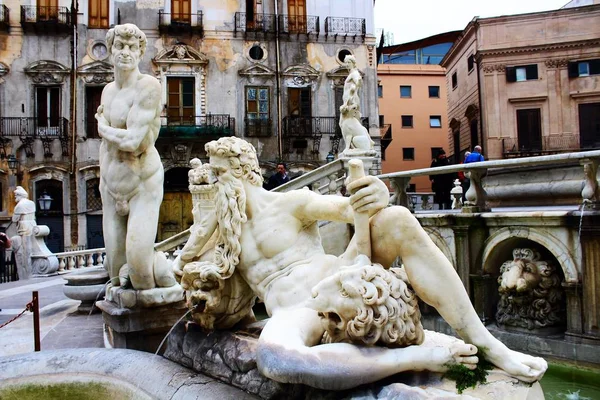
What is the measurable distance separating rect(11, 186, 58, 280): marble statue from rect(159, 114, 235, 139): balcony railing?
1029 centimetres

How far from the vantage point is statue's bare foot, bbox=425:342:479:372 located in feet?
6.54

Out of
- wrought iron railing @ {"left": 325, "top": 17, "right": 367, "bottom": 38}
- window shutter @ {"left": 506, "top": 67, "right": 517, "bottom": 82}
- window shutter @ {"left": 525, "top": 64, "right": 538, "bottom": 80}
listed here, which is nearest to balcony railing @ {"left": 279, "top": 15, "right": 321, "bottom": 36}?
wrought iron railing @ {"left": 325, "top": 17, "right": 367, "bottom": 38}

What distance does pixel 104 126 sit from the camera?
3.31m

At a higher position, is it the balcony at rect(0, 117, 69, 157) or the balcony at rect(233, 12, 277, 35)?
the balcony at rect(233, 12, 277, 35)

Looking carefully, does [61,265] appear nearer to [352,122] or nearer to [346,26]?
[352,122]

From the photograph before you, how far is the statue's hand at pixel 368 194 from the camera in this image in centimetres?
213

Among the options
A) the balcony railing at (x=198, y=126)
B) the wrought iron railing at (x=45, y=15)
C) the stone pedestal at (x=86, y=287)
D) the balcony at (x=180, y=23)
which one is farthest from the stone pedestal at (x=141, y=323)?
the wrought iron railing at (x=45, y=15)

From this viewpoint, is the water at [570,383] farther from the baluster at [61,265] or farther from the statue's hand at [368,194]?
the baluster at [61,265]

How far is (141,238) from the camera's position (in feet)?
10.6

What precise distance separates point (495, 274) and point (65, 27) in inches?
804

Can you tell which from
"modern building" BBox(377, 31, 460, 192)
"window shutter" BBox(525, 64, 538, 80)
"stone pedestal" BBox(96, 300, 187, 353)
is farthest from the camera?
"modern building" BBox(377, 31, 460, 192)

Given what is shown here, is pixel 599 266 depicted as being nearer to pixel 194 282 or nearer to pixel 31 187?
pixel 194 282

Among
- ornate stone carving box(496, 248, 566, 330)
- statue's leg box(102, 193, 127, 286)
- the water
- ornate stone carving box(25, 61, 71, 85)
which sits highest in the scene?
ornate stone carving box(25, 61, 71, 85)

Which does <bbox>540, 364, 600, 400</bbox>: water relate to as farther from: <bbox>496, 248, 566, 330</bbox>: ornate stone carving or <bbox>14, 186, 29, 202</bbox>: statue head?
<bbox>14, 186, 29, 202</bbox>: statue head
